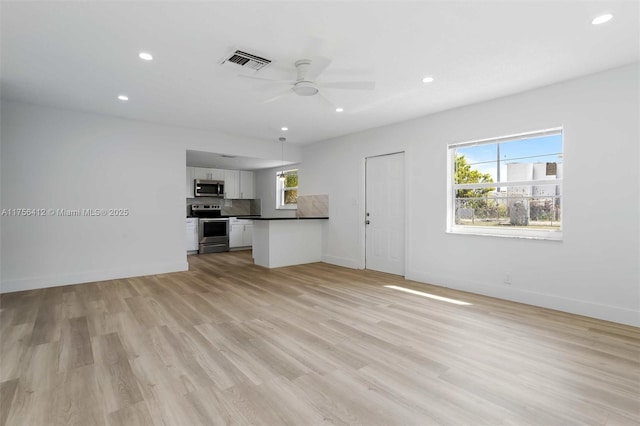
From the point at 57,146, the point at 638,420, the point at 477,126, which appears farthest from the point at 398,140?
the point at 57,146

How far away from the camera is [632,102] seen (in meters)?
3.02

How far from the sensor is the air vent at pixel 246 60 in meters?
2.80

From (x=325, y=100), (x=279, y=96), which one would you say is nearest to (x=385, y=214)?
(x=325, y=100)

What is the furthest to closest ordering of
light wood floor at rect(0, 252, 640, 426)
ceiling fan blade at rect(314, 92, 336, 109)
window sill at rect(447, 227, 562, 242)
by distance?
ceiling fan blade at rect(314, 92, 336, 109)
window sill at rect(447, 227, 562, 242)
light wood floor at rect(0, 252, 640, 426)

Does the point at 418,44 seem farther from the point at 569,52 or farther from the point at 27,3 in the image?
the point at 27,3

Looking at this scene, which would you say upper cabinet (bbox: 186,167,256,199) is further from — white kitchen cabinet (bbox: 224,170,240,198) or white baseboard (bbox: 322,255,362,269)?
white baseboard (bbox: 322,255,362,269)

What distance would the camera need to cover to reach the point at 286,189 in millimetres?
8422

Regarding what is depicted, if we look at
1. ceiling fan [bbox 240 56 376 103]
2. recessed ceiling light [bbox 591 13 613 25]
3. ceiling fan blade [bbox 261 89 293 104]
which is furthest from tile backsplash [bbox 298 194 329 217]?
recessed ceiling light [bbox 591 13 613 25]

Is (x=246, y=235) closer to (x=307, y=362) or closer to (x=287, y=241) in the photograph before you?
(x=287, y=241)

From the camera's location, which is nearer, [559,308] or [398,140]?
[559,308]

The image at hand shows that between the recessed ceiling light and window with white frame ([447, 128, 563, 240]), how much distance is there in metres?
1.43

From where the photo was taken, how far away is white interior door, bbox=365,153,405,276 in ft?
17.2

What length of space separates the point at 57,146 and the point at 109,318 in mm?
2879

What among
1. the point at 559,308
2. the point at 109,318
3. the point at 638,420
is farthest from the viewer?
the point at 559,308
